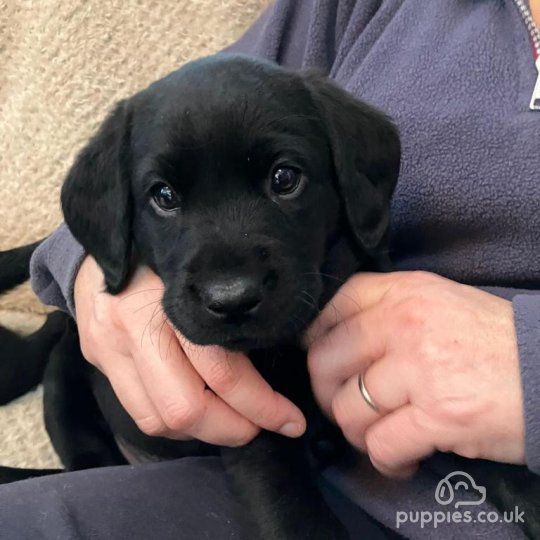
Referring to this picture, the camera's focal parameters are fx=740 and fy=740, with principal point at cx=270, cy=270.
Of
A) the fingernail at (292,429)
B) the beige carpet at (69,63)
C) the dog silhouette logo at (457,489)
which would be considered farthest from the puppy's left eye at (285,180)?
the beige carpet at (69,63)

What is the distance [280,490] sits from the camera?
0.94 metres

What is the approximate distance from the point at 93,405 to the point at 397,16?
2.89ft

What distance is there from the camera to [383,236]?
99 cm

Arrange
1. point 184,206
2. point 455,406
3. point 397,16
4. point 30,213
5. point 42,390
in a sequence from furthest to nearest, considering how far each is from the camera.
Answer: point 30,213 < point 42,390 < point 397,16 < point 184,206 < point 455,406

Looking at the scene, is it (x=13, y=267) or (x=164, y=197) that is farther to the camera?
(x=13, y=267)

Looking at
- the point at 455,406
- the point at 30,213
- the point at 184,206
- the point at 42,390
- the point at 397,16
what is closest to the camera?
the point at 455,406

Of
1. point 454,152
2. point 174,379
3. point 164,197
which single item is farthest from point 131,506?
point 454,152

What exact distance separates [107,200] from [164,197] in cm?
10

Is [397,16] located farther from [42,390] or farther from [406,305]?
[42,390]

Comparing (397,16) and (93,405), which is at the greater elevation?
(397,16)

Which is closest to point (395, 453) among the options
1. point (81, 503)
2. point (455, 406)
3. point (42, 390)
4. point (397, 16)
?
point (455, 406)

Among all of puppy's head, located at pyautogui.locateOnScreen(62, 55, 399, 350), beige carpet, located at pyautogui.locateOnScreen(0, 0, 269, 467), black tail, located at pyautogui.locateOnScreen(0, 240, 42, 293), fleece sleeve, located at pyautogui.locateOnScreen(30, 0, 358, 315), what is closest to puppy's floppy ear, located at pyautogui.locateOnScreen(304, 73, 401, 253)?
puppy's head, located at pyautogui.locateOnScreen(62, 55, 399, 350)

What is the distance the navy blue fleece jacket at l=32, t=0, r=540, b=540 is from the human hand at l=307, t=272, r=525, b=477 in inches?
2.2

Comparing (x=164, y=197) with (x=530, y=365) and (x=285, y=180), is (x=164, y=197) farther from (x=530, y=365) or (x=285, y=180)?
(x=530, y=365)
